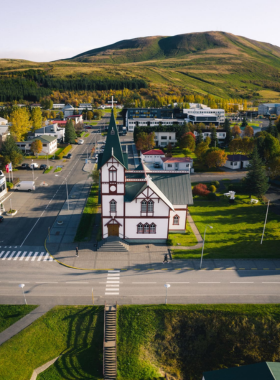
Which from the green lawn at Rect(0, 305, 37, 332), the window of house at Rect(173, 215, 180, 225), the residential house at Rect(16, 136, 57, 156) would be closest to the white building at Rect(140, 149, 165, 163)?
the residential house at Rect(16, 136, 57, 156)

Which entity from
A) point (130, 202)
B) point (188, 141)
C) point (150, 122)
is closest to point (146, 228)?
point (130, 202)

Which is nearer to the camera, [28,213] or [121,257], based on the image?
[121,257]

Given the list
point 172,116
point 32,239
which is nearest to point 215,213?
point 32,239

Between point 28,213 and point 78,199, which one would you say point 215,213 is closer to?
point 78,199

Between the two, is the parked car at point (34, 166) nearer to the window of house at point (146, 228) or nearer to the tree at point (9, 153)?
the tree at point (9, 153)

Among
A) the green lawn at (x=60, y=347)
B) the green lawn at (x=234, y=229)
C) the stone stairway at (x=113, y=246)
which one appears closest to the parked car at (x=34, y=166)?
the stone stairway at (x=113, y=246)

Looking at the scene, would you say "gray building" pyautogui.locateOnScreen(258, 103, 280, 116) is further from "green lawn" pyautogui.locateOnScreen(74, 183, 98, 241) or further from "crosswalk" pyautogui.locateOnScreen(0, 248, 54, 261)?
"crosswalk" pyautogui.locateOnScreen(0, 248, 54, 261)
